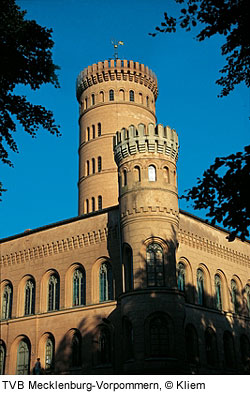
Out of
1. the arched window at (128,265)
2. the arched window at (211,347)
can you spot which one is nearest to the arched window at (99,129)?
the arched window at (128,265)

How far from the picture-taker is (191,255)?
102 feet

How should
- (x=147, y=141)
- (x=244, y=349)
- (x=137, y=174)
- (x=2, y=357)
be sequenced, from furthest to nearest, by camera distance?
(x=244, y=349) < (x=2, y=357) < (x=147, y=141) < (x=137, y=174)

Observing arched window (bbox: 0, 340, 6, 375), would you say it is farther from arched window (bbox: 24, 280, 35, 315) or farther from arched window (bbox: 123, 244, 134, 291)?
arched window (bbox: 123, 244, 134, 291)

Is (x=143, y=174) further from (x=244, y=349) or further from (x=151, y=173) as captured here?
(x=244, y=349)

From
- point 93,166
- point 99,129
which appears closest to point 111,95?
point 99,129

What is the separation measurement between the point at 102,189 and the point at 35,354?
13.4 m

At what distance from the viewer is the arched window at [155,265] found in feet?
87.2

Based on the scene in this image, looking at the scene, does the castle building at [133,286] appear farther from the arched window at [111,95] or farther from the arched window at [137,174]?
the arched window at [111,95]

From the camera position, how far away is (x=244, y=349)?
Answer: 109ft

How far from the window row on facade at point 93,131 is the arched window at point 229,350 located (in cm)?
1835

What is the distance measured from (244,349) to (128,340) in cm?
1030

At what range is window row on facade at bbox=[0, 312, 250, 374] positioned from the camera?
2547cm

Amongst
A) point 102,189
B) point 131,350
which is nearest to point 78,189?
point 102,189
